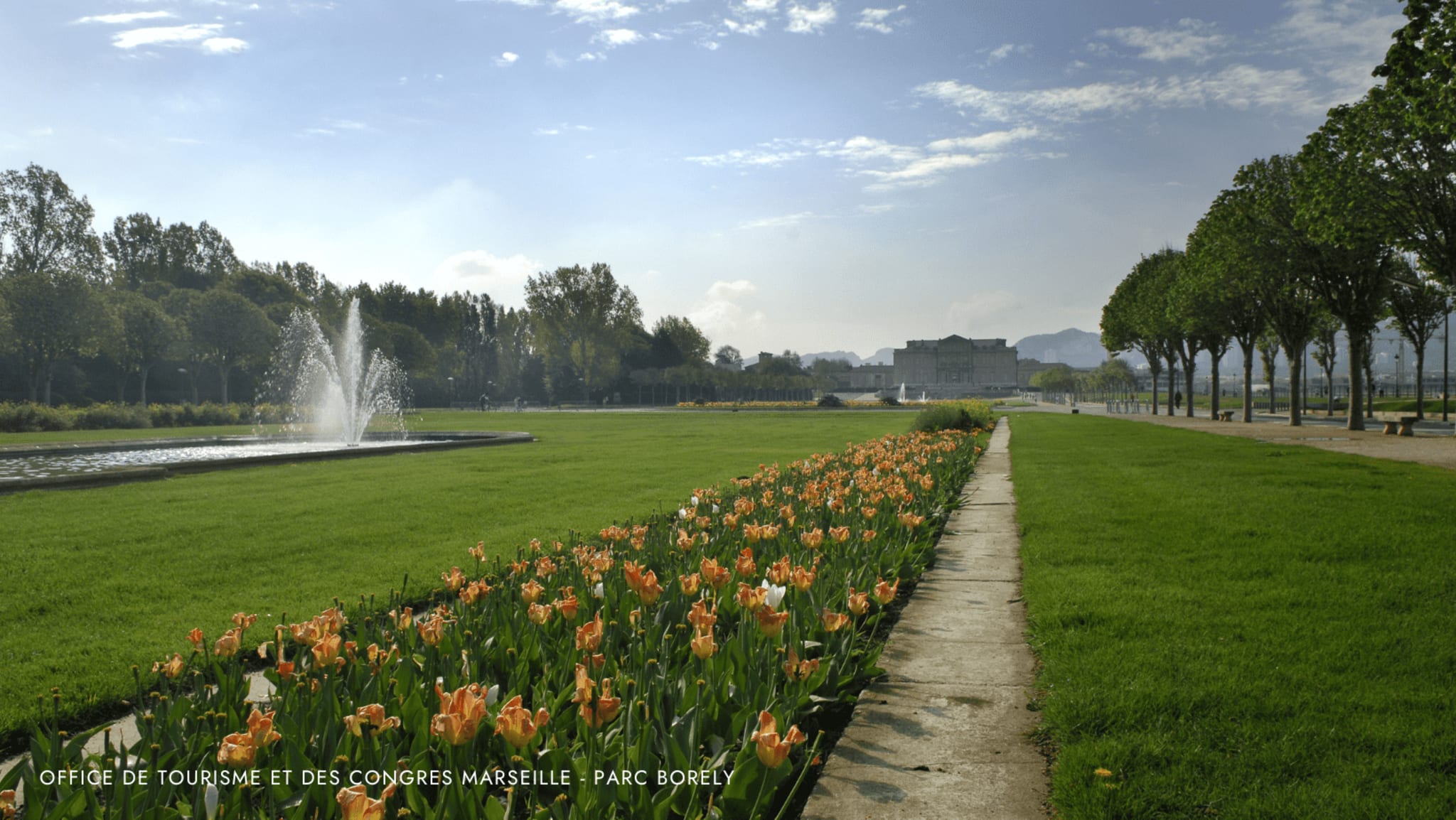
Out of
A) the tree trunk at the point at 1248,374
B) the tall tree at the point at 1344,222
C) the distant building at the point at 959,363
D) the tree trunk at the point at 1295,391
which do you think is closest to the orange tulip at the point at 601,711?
the tall tree at the point at 1344,222

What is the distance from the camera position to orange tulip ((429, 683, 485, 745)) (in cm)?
241

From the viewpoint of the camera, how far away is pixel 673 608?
4375mm

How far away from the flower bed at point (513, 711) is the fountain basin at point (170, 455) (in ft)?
36.9

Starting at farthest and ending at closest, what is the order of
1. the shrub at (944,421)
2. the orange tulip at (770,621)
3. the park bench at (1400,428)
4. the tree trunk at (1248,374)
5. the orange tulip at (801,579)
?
the tree trunk at (1248,374) < the shrub at (944,421) < the park bench at (1400,428) < the orange tulip at (801,579) < the orange tulip at (770,621)

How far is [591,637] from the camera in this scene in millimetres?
3158

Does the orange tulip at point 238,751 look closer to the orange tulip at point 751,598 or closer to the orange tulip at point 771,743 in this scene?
the orange tulip at point 771,743

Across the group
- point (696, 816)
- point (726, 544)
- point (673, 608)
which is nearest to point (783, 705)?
point (696, 816)

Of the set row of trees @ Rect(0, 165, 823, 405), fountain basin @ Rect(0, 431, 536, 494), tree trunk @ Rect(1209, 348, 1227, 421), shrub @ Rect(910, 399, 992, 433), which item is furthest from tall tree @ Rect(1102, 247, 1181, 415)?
row of trees @ Rect(0, 165, 823, 405)

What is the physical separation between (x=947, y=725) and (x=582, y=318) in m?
89.1

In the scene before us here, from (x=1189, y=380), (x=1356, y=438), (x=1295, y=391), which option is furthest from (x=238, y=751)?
(x=1189, y=380)

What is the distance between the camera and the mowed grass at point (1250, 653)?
2.95m

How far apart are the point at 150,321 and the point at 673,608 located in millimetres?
55209

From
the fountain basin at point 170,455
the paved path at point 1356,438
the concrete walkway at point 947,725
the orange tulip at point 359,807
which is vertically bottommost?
the concrete walkway at point 947,725

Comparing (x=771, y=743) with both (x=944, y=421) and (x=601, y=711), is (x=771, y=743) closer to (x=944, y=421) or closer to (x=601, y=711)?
(x=601, y=711)
